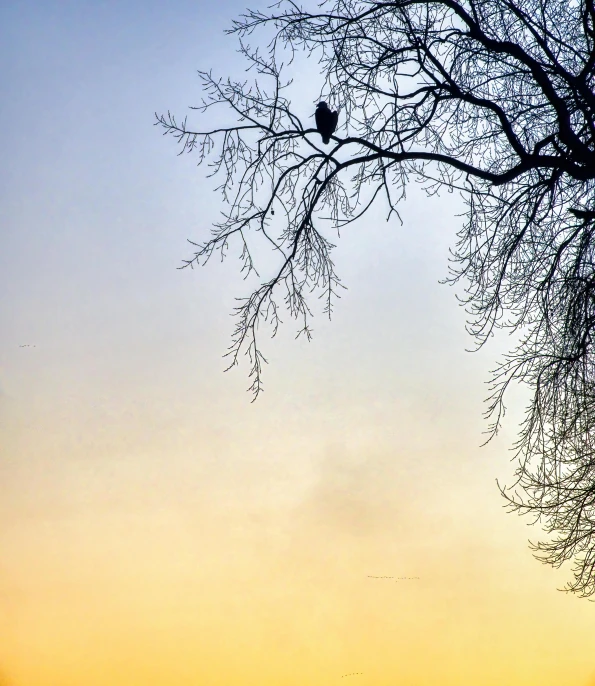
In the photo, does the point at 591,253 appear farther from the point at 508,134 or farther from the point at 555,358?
the point at 508,134

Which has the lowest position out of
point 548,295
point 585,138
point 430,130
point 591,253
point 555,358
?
point 555,358

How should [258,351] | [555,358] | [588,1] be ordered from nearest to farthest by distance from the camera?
[588,1]
[258,351]
[555,358]

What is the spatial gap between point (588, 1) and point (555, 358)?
7.78 ft

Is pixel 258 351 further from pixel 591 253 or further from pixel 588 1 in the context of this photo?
pixel 588 1

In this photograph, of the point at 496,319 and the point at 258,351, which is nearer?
the point at 258,351

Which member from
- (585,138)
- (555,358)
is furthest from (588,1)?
(555,358)

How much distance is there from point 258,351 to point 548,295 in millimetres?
2175

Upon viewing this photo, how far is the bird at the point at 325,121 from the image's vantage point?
5172 mm

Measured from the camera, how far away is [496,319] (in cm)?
555

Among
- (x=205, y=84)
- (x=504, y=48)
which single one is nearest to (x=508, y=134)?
(x=504, y=48)

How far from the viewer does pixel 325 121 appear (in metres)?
5.17

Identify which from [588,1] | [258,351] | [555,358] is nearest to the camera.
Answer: [588,1]

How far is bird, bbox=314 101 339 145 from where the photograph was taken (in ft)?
17.0

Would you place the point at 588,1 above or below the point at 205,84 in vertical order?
below
